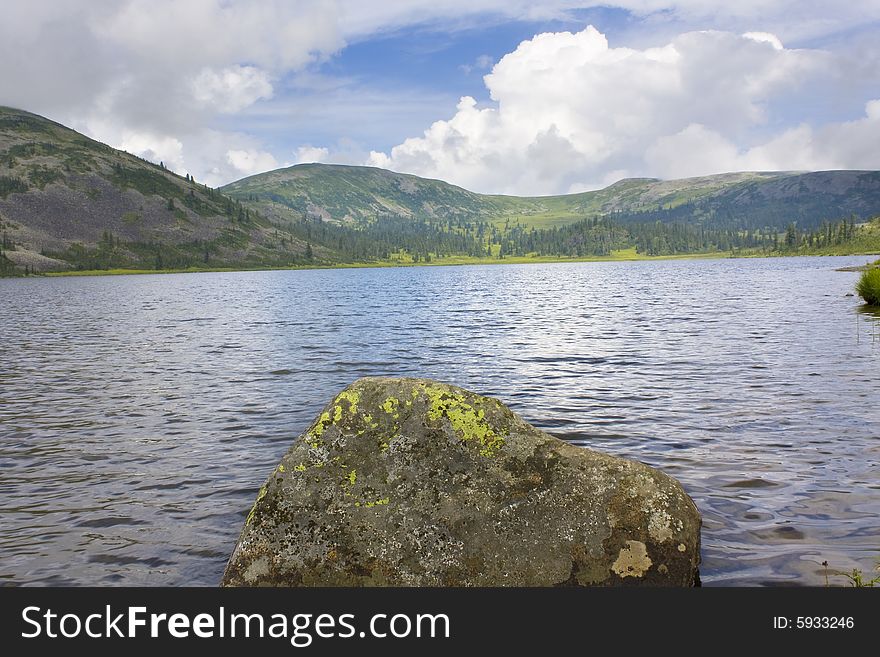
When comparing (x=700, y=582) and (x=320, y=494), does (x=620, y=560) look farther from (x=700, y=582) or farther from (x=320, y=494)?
(x=320, y=494)

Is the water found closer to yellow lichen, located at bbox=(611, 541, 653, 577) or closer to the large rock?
yellow lichen, located at bbox=(611, 541, 653, 577)

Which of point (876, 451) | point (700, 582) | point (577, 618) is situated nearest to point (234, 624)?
point (577, 618)

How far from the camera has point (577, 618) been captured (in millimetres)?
6438

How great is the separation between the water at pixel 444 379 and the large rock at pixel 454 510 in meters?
1.87

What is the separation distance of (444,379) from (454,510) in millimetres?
18323

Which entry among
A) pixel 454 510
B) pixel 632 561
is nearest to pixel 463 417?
pixel 454 510

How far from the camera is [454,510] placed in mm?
8555

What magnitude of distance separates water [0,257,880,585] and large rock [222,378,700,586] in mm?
1869

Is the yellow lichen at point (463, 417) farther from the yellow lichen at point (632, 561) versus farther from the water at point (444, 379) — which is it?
the water at point (444, 379)

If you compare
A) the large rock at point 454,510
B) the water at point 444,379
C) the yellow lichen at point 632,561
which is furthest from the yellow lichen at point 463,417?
the water at point 444,379

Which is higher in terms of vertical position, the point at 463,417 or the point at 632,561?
the point at 463,417

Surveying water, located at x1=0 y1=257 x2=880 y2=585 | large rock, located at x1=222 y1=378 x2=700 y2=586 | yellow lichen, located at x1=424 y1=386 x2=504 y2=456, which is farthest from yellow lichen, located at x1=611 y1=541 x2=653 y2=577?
yellow lichen, located at x1=424 y1=386 x2=504 y2=456

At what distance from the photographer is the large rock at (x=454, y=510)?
8.05 m

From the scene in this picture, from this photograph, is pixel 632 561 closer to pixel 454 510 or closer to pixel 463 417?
pixel 454 510
